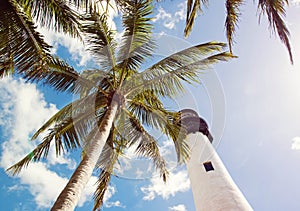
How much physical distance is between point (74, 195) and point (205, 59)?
4.77m

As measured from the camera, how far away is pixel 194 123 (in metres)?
13.8

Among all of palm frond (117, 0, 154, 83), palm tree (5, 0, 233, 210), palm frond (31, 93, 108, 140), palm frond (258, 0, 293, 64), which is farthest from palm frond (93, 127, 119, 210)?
palm frond (258, 0, 293, 64)

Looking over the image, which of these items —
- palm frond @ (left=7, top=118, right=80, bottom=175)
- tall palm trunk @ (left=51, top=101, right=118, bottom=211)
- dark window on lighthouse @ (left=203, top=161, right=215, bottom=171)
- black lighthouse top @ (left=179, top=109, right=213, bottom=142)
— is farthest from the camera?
black lighthouse top @ (left=179, top=109, right=213, bottom=142)

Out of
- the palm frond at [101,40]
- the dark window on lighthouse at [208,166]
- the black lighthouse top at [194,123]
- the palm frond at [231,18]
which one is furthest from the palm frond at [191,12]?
the black lighthouse top at [194,123]

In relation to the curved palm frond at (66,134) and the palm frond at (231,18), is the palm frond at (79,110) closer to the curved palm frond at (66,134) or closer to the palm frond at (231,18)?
the curved palm frond at (66,134)

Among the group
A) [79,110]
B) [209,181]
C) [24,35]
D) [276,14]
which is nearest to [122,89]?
[79,110]

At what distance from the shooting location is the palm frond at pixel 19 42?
4.33 meters

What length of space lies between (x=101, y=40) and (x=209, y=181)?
6.02m

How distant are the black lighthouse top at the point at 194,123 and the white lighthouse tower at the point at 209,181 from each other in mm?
385

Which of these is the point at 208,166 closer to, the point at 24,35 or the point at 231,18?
the point at 231,18

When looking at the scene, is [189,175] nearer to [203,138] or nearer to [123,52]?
[203,138]

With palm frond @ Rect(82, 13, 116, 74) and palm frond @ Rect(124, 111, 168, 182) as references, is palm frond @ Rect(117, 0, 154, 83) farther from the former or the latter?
palm frond @ Rect(124, 111, 168, 182)

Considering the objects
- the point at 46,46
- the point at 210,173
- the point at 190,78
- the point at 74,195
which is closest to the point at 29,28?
the point at 46,46

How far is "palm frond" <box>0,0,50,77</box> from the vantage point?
14.2ft
